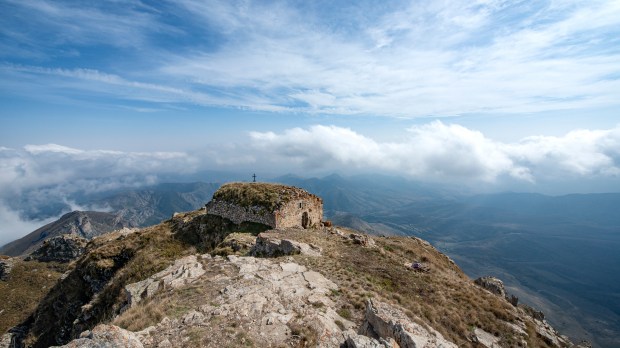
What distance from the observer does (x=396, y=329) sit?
1391 centimetres

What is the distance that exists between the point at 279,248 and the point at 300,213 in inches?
547

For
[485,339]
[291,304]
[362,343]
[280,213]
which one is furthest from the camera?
[280,213]

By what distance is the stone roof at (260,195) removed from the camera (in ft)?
126

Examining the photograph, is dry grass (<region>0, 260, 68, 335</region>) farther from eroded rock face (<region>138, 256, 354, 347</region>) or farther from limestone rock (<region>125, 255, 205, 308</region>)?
eroded rock face (<region>138, 256, 354, 347</region>)

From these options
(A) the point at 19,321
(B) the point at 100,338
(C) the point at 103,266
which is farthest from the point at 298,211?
(A) the point at 19,321

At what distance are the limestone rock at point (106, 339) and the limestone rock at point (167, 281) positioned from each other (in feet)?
25.8

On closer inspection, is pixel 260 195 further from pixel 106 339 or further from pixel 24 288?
pixel 24 288

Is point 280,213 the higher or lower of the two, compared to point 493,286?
higher

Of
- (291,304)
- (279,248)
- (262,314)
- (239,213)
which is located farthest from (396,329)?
(239,213)

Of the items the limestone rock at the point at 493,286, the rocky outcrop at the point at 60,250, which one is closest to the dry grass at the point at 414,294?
the limestone rock at the point at 493,286

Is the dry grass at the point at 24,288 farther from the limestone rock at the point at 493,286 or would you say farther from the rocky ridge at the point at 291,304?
the limestone rock at the point at 493,286

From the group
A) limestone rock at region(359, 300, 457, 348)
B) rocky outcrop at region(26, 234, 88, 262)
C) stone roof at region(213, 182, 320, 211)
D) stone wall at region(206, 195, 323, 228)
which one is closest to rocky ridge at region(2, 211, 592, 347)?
limestone rock at region(359, 300, 457, 348)

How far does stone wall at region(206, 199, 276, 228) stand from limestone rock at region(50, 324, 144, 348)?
24.6 meters

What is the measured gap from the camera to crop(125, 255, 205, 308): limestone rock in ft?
69.0
